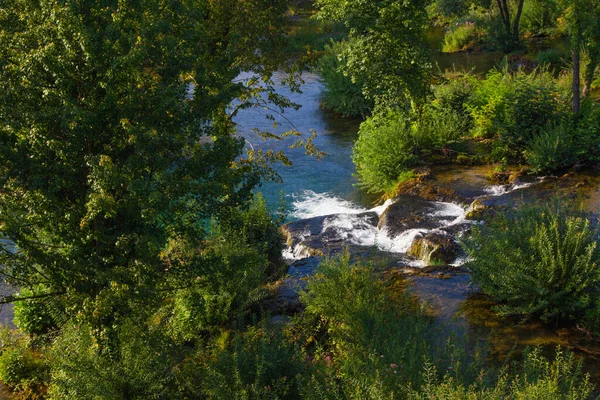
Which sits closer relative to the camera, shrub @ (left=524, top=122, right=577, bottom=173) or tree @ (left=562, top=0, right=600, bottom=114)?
shrub @ (left=524, top=122, right=577, bottom=173)

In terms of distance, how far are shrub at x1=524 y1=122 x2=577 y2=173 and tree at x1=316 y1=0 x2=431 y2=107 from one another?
11.1 feet

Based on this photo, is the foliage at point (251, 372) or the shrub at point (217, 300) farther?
the shrub at point (217, 300)

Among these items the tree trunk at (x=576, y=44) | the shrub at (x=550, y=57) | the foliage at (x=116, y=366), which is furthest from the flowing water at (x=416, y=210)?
the shrub at (x=550, y=57)

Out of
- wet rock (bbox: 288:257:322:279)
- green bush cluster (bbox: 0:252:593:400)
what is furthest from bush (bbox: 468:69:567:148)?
green bush cluster (bbox: 0:252:593:400)

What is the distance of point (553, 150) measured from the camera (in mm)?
13172

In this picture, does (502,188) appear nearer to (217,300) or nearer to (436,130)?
(436,130)

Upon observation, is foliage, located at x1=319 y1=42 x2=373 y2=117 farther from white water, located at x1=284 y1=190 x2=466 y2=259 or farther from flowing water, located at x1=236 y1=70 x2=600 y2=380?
white water, located at x1=284 y1=190 x2=466 y2=259

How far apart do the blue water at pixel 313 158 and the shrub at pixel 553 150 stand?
440 cm

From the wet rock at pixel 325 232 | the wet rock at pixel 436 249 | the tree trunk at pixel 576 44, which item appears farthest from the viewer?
the tree trunk at pixel 576 44

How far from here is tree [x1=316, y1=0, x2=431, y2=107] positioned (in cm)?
1390

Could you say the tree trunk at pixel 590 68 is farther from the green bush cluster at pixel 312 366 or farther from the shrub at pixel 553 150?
the green bush cluster at pixel 312 366

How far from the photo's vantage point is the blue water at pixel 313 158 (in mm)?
16328

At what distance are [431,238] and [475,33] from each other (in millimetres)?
24373

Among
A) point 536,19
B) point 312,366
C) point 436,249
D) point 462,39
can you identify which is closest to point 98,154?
point 312,366
